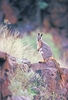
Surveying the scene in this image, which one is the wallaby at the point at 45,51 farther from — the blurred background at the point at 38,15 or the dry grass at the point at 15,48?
the blurred background at the point at 38,15

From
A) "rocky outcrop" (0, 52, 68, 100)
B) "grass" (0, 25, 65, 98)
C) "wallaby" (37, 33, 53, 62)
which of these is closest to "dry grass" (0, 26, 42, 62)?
"grass" (0, 25, 65, 98)

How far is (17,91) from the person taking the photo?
1222 centimetres

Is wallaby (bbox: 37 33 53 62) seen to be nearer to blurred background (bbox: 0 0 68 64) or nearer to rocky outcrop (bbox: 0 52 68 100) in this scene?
rocky outcrop (bbox: 0 52 68 100)

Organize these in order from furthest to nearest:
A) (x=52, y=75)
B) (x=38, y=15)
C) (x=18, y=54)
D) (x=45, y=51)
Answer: (x=38, y=15) → (x=18, y=54) → (x=45, y=51) → (x=52, y=75)

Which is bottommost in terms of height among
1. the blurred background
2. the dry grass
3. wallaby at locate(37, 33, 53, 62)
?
wallaby at locate(37, 33, 53, 62)

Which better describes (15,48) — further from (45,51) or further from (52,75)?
(52,75)

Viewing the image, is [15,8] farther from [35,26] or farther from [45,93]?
[45,93]

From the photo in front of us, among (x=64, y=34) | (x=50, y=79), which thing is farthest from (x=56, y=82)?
(x=64, y=34)

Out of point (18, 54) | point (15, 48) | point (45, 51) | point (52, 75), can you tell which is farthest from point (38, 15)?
point (52, 75)

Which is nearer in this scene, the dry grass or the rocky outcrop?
the rocky outcrop

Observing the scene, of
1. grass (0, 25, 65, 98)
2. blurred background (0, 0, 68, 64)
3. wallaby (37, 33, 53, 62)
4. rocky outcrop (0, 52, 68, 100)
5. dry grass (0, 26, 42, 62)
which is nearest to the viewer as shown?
grass (0, 25, 65, 98)

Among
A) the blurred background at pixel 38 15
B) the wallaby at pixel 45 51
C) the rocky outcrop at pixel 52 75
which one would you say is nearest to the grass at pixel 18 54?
the rocky outcrop at pixel 52 75

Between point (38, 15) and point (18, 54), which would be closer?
point (18, 54)

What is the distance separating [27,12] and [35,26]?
1129 mm
